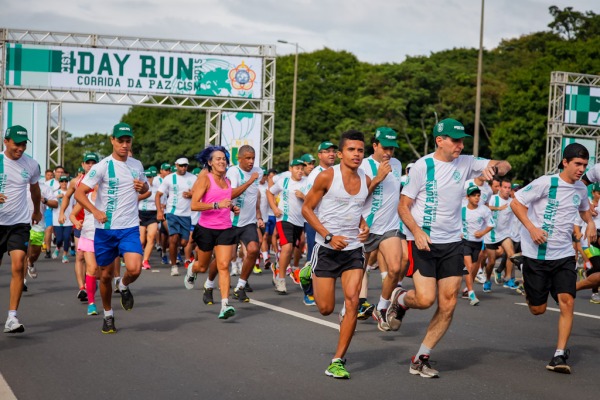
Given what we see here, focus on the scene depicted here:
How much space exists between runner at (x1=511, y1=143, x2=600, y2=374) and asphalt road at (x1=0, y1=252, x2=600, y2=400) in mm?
693

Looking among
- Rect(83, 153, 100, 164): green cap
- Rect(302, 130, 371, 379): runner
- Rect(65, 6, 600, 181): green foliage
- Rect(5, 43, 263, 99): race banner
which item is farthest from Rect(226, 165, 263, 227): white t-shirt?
Rect(65, 6, 600, 181): green foliage

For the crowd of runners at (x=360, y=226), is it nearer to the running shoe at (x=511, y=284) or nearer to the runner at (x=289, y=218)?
the runner at (x=289, y=218)

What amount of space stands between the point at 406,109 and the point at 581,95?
107ft

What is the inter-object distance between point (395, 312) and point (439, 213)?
130 centimetres

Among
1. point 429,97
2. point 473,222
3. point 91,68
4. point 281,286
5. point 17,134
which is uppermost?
point 429,97

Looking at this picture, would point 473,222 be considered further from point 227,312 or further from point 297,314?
point 227,312

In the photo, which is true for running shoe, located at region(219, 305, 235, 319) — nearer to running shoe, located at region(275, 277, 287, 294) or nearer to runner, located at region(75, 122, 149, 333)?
runner, located at region(75, 122, 149, 333)

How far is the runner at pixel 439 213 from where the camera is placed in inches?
308

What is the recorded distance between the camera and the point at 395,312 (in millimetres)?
8758

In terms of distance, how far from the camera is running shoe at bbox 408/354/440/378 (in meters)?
7.48

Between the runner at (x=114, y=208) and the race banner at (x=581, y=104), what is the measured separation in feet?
85.1

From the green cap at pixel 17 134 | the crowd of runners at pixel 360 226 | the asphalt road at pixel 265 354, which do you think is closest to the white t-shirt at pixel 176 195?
the crowd of runners at pixel 360 226

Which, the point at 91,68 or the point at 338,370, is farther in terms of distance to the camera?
the point at 91,68

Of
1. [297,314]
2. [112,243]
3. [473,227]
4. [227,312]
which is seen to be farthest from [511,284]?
[112,243]
